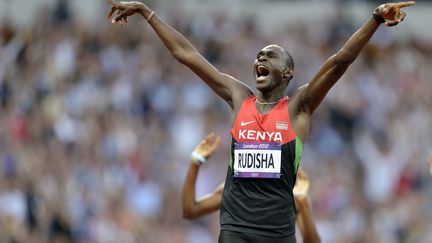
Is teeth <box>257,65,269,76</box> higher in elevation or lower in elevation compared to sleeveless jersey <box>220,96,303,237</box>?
higher

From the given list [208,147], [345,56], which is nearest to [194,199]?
[208,147]

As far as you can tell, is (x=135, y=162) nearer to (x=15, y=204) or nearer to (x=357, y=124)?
(x=15, y=204)

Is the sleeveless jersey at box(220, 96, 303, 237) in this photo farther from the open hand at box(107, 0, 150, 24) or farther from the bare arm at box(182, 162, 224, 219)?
the bare arm at box(182, 162, 224, 219)

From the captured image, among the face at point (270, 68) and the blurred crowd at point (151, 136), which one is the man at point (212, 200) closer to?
the face at point (270, 68)

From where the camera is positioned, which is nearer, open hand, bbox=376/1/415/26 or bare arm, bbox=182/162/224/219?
open hand, bbox=376/1/415/26

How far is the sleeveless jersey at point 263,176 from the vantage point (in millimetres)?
8289

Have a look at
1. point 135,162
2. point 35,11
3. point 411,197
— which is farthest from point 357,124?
point 35,11

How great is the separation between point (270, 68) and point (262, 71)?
0.28 feet

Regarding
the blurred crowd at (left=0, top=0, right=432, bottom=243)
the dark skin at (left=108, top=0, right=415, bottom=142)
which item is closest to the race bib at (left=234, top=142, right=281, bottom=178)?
the dark skin at (left=108, top=0, right=415, bottom=142)

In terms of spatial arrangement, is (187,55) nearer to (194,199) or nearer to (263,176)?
(263,176)

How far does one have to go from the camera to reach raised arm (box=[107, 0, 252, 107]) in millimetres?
8711

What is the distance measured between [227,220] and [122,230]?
7483 mm

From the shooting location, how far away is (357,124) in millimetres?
18703

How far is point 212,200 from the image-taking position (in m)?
10.1
